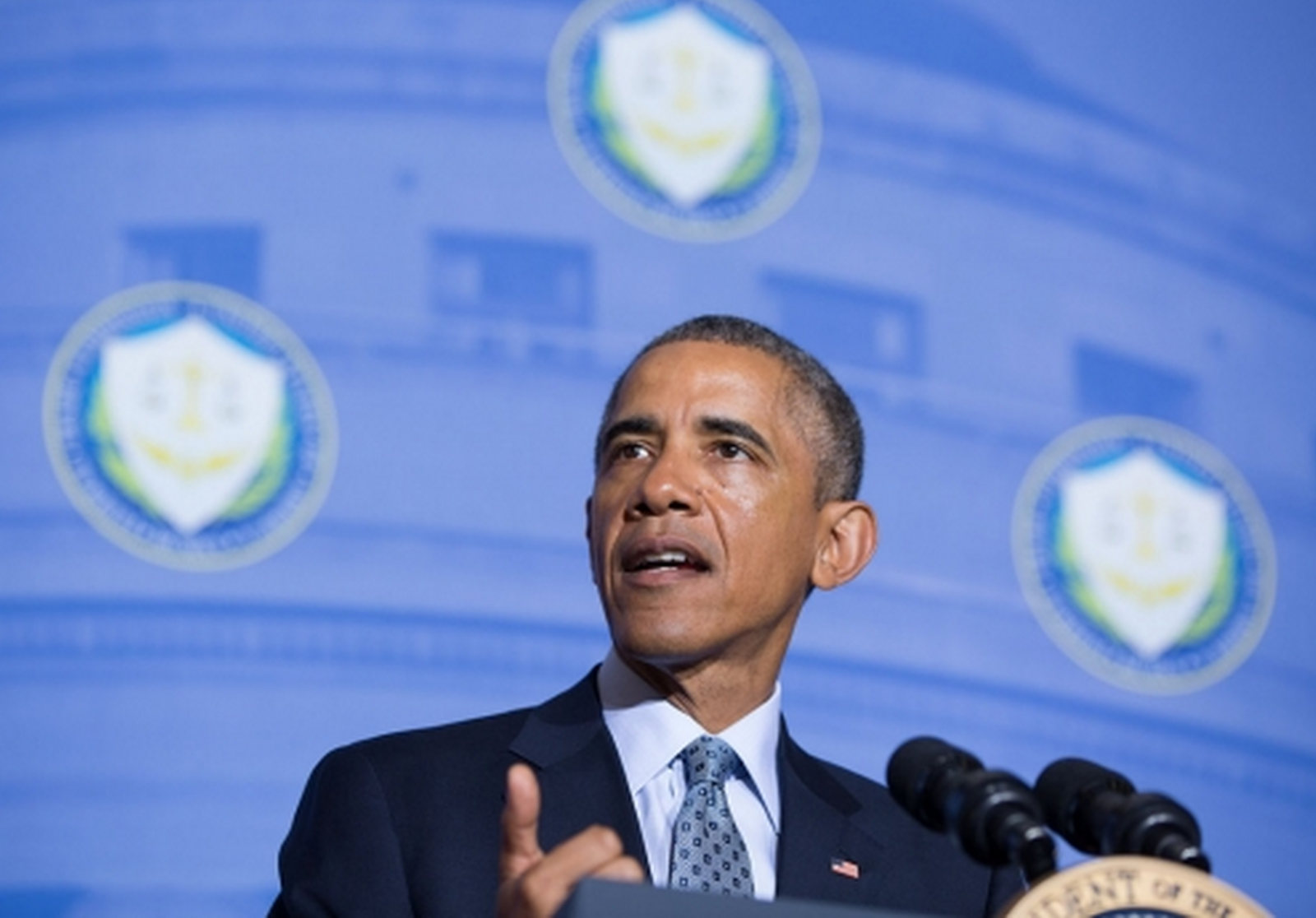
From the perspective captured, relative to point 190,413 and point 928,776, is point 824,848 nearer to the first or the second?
point 928,776

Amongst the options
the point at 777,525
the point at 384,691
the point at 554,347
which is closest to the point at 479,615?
the point at 384,691

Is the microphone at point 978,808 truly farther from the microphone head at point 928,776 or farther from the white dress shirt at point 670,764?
the white dress shirt at point 670,764

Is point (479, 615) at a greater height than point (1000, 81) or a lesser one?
lesser

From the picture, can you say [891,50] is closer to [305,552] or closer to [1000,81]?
[1000,81]

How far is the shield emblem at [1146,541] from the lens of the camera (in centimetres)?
341

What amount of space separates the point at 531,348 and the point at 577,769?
0.96 metres

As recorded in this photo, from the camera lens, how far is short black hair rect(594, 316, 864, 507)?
2648 mm

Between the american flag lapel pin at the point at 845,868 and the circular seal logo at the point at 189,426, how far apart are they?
40.5 inches

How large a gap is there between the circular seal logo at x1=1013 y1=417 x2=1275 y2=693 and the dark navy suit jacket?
900mm

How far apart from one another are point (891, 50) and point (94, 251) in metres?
1.42

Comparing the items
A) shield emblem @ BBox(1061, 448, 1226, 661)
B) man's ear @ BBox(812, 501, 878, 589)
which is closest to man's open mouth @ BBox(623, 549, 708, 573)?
man's ear @ BBox(812, 501, 878, 589)

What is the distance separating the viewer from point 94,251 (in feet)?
9.95

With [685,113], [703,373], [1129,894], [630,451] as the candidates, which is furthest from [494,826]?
[685,113]

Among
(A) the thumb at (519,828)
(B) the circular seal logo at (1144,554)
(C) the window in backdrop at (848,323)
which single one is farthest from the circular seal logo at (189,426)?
(A) the thumb at (519,828)
